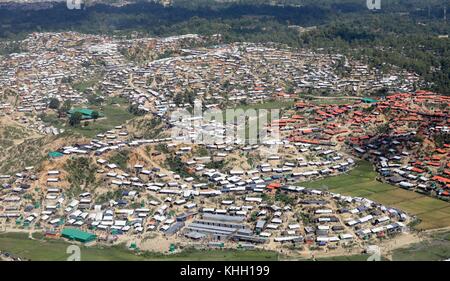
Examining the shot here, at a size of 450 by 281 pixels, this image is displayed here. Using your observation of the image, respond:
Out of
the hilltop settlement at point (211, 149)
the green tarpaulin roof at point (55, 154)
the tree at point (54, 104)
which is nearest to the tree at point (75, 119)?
the hilltop settlement at point (211, 149)

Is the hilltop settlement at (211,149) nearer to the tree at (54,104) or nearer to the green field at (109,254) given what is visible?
the tree at (54,104)

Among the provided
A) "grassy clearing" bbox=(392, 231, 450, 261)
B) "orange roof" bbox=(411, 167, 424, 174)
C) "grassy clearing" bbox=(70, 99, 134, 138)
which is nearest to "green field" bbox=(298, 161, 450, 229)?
"grassy clearing" bbox=(392, 231, 450, 261)

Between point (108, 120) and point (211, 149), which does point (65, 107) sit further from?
point (211, 149)

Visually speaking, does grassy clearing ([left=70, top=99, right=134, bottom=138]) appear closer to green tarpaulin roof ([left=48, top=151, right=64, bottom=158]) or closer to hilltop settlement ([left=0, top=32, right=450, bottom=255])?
hilltop settlement ([left=0, top=32, right=450, bottom=255])

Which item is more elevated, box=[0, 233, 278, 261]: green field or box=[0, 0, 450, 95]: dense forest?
box=[0, 0, 450, 95]: dense forest
